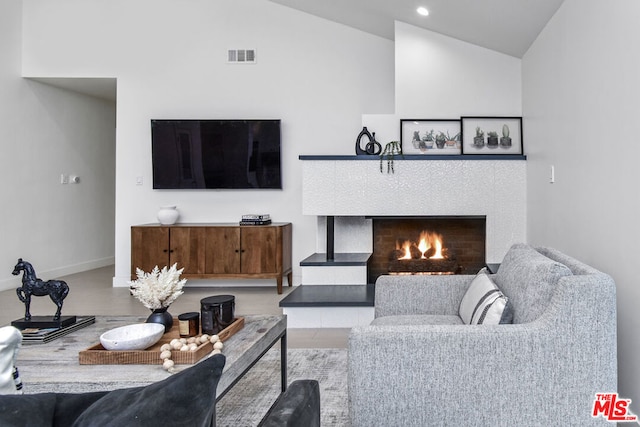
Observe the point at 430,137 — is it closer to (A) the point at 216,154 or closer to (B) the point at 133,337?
(A) the point at 216,154

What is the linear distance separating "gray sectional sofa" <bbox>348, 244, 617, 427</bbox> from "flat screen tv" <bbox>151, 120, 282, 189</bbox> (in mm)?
3899

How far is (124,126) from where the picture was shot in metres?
5.33

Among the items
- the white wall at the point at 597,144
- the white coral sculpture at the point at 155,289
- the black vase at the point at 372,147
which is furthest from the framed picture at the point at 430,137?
the white coral sculpture at the point at 155,289

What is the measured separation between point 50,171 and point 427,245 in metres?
4.87

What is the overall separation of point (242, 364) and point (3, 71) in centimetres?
531

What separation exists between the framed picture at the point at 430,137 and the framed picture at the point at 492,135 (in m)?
0.08

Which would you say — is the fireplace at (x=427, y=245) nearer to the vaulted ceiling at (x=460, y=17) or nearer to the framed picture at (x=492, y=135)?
the framed picture at (x=492, y=135)

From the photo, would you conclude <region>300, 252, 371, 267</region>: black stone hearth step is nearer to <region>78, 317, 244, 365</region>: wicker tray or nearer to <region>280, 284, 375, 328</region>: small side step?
<region>280, 284, 375, 328</region>: small side step

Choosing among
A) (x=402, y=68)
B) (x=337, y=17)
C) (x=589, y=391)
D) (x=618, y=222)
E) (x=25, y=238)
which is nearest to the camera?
(x=589, y=391)

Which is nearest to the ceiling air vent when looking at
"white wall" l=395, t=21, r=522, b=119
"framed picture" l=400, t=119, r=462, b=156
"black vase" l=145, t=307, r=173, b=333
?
"white wall" l=395, t=21, r=522, b=119

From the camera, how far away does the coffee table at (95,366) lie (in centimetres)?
139

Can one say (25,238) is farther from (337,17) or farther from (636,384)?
(636,384)

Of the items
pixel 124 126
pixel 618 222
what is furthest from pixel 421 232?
pixel 124 126

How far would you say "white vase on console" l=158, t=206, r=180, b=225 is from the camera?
499 cm
